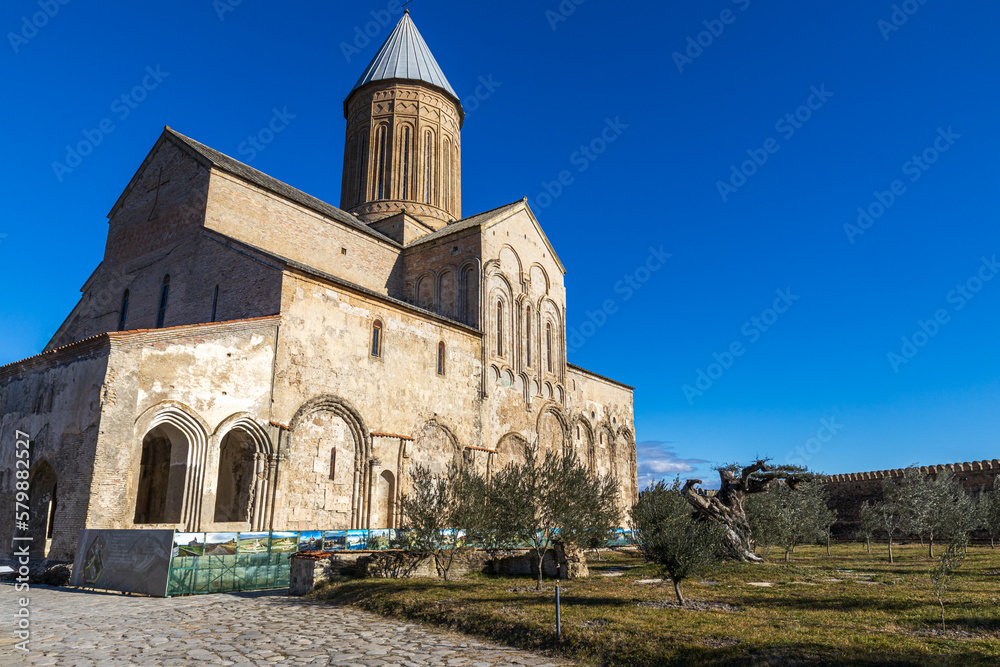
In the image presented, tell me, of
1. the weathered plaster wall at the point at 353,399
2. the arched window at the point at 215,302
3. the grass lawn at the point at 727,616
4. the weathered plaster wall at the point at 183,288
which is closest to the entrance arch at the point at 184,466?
the weathered plaster wall at the point at 353,399

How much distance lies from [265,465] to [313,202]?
40.1 feet

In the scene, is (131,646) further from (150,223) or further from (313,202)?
(313,202)

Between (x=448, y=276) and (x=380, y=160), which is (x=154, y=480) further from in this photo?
(x=380, y=160)

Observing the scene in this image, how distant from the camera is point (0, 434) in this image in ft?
53.6

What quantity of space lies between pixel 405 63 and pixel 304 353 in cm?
1993

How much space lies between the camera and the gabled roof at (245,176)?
20.7 m

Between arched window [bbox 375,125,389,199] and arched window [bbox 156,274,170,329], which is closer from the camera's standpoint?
arched window [bbox 156,274,170,329]

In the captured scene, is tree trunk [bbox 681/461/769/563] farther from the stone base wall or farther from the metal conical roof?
the metal conical roof

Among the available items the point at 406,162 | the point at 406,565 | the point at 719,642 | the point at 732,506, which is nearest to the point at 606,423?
the point at 732,506

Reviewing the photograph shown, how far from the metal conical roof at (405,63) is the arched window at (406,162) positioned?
112 inches

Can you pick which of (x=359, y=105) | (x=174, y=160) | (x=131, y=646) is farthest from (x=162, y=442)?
(x=359, y=105)

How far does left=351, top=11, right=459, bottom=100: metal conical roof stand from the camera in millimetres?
30938

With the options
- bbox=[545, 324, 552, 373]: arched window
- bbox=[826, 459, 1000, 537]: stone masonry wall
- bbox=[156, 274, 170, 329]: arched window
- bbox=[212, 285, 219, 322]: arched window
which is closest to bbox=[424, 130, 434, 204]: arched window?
bbox=[545, 324, 552, 373]: arched window

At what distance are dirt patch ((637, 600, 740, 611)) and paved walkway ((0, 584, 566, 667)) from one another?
3.34m
